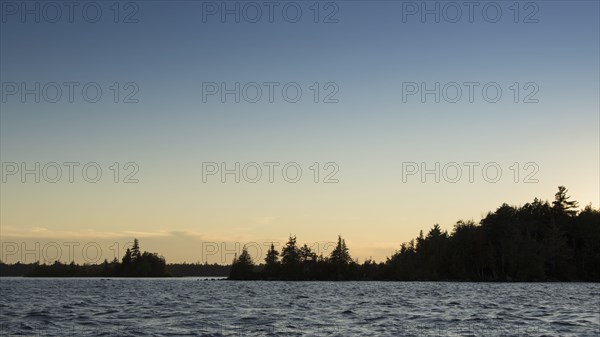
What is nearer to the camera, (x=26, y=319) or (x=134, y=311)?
(x=26, y=319)

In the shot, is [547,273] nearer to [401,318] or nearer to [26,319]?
[401,318]

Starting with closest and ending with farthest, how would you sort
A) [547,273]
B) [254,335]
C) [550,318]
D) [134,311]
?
[254,335]
[550,318]
[134,311]
[547,273]

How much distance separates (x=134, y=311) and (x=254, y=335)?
920 inches

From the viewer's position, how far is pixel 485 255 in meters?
181

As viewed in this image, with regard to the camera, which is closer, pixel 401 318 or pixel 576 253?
pixel 401 318

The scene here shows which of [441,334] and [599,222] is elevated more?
[599,222]

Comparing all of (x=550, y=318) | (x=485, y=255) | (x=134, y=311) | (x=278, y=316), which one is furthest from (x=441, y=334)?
(x=485, y=255)

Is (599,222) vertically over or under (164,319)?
over

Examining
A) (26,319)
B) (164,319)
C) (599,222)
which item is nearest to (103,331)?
(164,319)

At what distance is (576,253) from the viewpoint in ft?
586

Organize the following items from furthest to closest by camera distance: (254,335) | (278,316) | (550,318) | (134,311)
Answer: (134,311) → (278,316) → (550,318) → (254,335)

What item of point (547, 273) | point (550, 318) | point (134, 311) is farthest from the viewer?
point (547, 273)

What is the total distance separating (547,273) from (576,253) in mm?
11030

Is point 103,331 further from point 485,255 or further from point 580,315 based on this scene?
point 485,255
